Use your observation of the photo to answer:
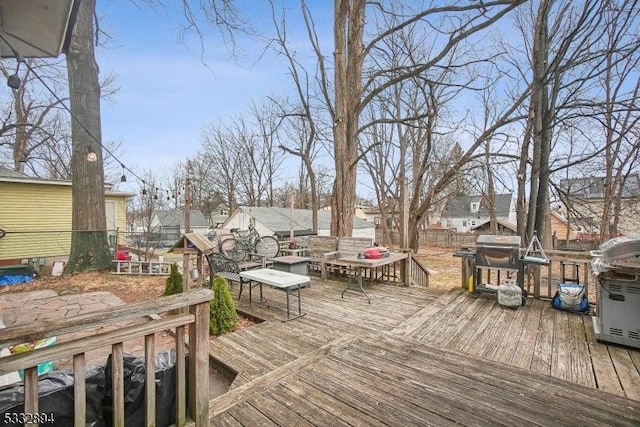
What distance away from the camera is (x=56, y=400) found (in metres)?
1.51

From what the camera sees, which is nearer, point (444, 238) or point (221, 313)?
point (221, 313)

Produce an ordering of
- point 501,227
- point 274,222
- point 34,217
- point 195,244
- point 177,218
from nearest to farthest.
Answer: point 195,244 → point 34,217 → point 274,222 → point 501,227 → point 177,218

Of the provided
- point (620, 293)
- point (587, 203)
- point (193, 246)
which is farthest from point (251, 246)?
point (587, 203)

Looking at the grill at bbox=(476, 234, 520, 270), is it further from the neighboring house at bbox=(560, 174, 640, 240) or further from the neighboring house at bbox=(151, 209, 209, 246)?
the neighboring house at bbox=(151, 209, 209, 246)

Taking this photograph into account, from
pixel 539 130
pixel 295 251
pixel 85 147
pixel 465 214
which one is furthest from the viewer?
pixel 465 214

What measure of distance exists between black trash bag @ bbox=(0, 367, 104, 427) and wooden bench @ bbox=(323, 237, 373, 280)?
4882mm

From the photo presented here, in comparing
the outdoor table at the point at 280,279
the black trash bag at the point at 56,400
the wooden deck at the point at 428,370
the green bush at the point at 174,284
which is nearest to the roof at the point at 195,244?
the green bush at the point at 174,284

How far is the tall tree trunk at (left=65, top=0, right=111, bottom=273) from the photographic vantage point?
767 cm

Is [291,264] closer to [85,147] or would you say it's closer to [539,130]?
[539,130]

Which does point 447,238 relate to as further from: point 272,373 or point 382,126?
point 272,373

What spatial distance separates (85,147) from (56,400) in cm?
832

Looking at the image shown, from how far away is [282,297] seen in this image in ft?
17.5

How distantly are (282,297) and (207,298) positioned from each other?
3.64m

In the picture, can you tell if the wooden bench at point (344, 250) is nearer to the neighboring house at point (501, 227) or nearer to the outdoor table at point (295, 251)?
the outdoor table at point (295, 251)
